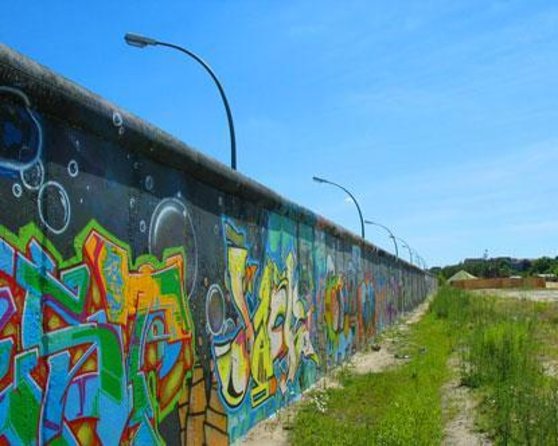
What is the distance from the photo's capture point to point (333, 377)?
11.9m

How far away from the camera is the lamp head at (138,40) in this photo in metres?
14.1

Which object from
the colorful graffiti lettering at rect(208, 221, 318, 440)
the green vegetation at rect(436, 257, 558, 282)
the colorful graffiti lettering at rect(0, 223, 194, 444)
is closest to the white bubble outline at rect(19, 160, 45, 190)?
the colorful graffiti lettering at rect(0, 223, 194, 444)

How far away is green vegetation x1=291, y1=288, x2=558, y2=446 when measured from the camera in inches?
270

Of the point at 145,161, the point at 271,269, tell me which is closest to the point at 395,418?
the point at 271,269

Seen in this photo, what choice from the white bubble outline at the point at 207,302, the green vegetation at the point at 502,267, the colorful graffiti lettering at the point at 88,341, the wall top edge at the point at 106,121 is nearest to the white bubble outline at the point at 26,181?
the colorful graffiti lettering at the point at 88,341

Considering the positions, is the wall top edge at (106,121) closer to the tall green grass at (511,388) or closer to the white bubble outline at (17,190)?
the white bubble outline at (17,190)

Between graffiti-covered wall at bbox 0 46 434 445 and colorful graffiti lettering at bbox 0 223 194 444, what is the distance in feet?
0.03

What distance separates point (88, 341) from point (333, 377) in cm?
810

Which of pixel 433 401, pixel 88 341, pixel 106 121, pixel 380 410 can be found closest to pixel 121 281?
pixel 88 341

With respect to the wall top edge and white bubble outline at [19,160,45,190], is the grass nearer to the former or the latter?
the wall top edge

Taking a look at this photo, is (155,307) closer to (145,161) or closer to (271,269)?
(145,161)

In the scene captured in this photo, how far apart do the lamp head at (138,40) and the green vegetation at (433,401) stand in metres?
7.47

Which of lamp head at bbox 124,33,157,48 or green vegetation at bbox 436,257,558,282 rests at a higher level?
green vegetation at bbox 436,257,558,282

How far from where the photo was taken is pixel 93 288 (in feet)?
14.3
